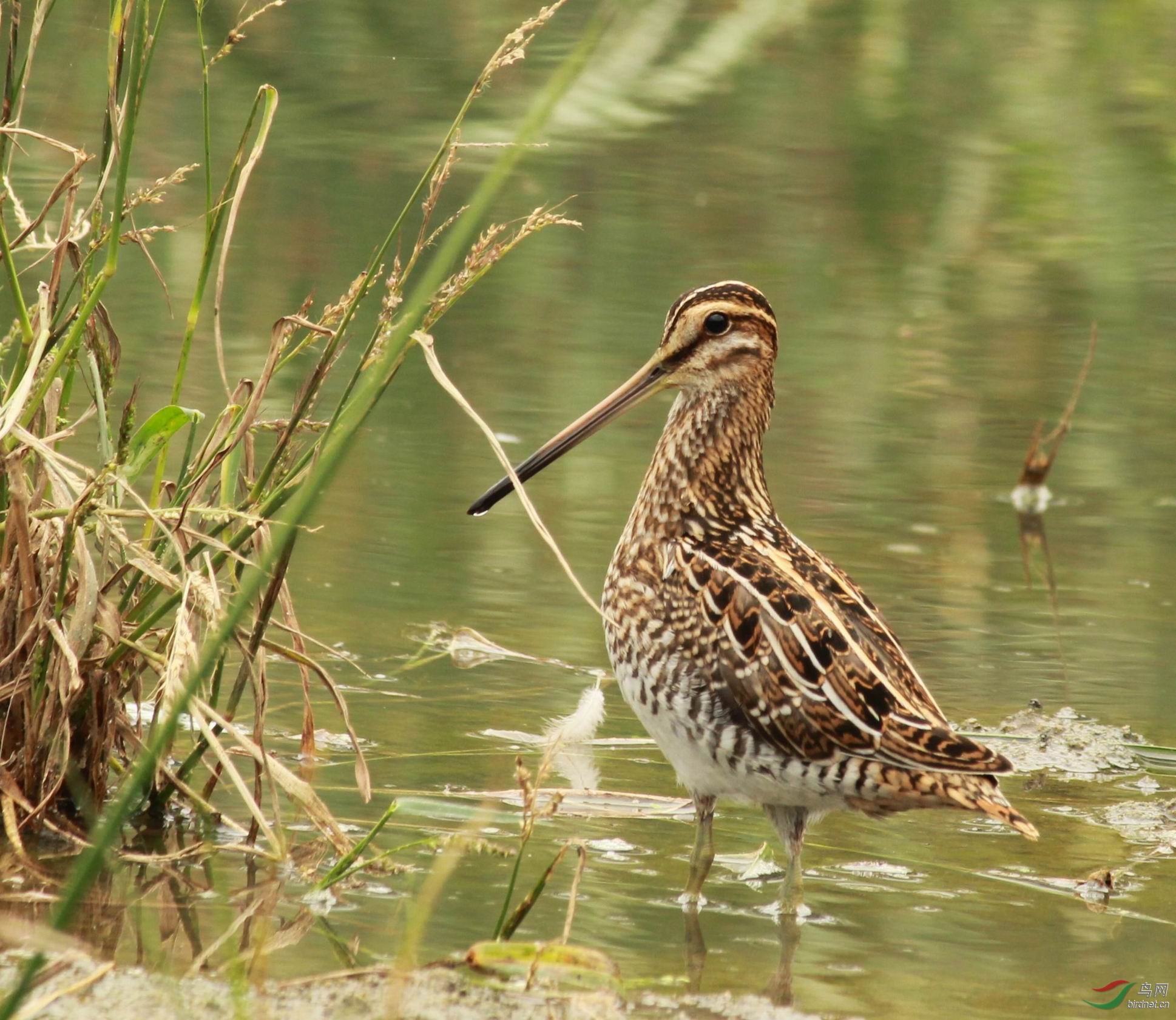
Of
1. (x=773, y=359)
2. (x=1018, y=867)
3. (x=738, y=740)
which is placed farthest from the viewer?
(x=773, y=359)

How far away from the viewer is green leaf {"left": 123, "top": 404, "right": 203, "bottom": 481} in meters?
4.18

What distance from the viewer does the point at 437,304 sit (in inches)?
163

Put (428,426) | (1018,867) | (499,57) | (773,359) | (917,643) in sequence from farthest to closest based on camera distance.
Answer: (428,426) → (917,643) → (773,359) → (1018,867) → (499,57)

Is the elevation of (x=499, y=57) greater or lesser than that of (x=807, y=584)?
greater

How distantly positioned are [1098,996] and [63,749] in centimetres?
214

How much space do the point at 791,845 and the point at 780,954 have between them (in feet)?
1.27

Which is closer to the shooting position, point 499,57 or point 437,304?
point 499,57

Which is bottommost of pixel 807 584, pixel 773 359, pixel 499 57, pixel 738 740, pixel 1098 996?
pixel 1098 996

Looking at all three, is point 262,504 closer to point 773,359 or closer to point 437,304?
point 437,304

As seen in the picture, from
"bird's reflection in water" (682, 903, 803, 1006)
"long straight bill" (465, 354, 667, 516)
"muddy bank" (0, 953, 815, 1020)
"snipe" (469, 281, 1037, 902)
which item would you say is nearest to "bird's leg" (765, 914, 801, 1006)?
"bird's reflection in water" (682, 903, 803, 1006)

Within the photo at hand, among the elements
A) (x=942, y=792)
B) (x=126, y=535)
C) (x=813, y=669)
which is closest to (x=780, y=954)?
(x=942, y=792)

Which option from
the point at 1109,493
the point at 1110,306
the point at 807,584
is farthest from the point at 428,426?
the point at 1110,306

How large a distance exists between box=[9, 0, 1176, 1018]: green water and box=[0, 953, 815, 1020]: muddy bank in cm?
18

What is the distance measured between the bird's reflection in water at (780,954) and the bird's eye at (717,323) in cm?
151
